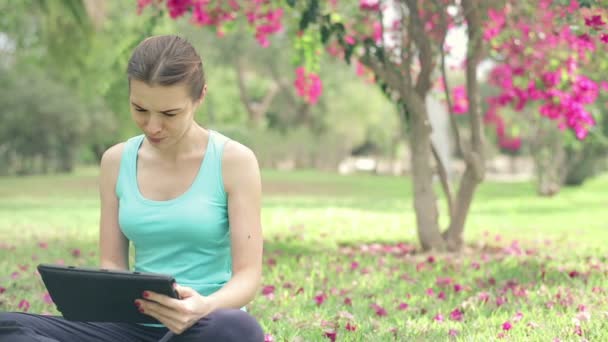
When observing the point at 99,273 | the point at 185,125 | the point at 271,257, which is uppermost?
the point at 185,125

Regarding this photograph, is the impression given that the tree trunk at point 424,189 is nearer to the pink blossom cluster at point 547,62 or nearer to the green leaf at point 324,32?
the pink blossom cluster at point 547,62

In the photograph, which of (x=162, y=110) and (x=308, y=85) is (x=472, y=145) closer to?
(x=308, y=85)

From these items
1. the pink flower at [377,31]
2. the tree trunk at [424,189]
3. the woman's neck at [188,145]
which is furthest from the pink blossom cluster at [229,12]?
the woman's neck at [188,145]

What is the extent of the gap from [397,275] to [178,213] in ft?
12.0

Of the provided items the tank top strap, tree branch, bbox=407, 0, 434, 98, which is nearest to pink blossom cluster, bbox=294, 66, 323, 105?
tree branch, bbox=407, 0, 434, 98

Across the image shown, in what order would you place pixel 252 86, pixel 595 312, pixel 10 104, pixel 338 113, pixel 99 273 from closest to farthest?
pixel 99 273, pixel 595 312, pixel 10 104, pixel 338 113, pixel 252 86

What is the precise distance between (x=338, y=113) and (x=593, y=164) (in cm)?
1332

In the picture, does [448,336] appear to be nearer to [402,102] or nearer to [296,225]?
[402,102]

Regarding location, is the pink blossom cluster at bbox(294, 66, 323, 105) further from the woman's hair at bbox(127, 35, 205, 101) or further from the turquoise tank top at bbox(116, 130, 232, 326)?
the woman's hair at bbox(127, 35, 205, 101)

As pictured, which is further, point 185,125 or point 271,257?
point 271,257

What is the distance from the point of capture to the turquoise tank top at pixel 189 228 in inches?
107

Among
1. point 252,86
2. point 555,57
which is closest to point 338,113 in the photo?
point 252,86

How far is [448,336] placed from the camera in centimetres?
396

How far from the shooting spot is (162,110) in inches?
102
